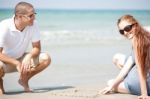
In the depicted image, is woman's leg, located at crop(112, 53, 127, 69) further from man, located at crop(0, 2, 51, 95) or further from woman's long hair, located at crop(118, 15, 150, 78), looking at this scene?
man, located at crop(0, 2, 51, 95)

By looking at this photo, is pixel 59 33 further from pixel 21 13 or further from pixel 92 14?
pixel 92 14

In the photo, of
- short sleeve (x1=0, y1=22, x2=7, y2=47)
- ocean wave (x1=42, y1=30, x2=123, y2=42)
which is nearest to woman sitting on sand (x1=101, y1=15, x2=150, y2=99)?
short sleeve (x1=0, y1=22, x2=7, y2=47)

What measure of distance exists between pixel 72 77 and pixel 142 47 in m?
1.09

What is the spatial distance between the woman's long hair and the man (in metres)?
0.66

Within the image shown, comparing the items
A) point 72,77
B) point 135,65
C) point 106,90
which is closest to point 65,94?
point 106,90

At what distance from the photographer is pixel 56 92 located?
2.71 m

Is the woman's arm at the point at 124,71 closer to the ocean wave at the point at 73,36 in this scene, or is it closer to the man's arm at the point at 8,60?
the man's arm at the point at 8,60

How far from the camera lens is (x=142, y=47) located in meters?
2.42

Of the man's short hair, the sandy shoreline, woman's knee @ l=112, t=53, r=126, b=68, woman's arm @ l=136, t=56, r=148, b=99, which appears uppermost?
the man's short hair

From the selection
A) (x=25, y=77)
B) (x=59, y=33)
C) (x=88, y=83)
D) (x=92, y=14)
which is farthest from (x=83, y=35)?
(x=92, y=14)

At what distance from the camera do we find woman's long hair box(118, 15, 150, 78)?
2420 millimetres

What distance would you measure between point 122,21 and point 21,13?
65 centimetres

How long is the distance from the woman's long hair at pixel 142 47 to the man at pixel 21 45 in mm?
658

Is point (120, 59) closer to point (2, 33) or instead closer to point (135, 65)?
point (135, 65)
